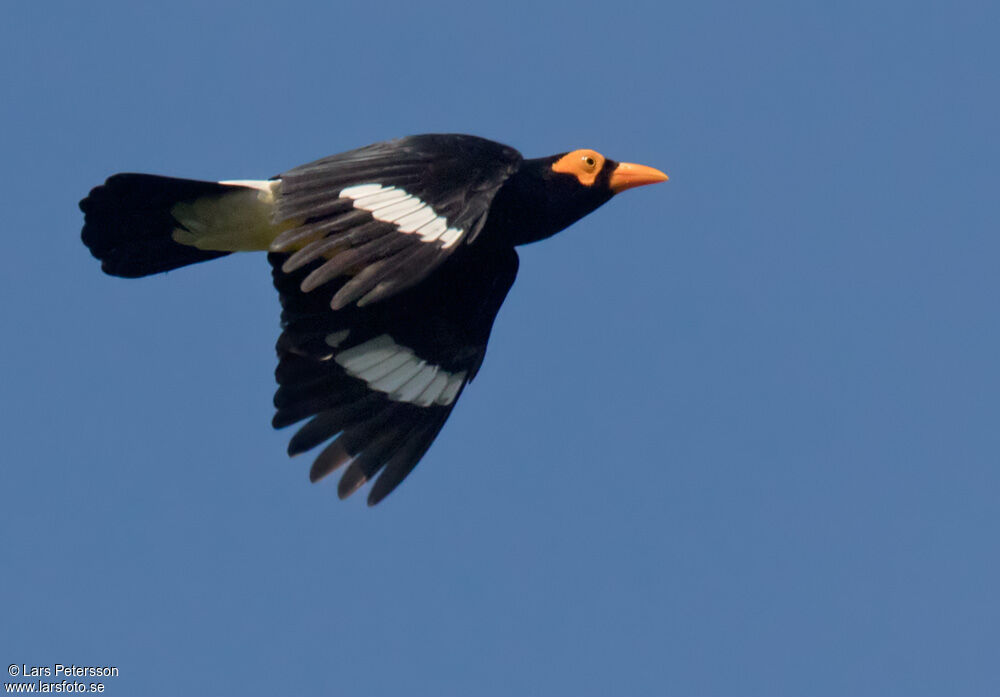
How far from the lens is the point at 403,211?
21.4 ft

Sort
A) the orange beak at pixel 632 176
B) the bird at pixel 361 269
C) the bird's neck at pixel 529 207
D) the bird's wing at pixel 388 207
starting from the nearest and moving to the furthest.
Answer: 1. the bird's wing at pixel 388 207
2. the bird at pixel 361 269
3. the bird's neck at pixel 529 207
4. the orange beak at pixel 632 176

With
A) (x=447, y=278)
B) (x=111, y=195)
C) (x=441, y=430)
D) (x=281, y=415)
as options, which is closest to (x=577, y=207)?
(x=447, y=278)

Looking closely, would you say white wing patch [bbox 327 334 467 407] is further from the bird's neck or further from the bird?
the bird's neck

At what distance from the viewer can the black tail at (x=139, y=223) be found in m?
7.21

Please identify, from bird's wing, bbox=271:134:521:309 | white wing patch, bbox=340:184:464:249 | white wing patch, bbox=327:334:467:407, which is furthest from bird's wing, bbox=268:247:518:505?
white wing patch, bbox=340:184:464:249

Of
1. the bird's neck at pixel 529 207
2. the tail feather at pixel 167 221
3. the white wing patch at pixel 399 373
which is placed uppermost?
the tail feather at pixel 167 221

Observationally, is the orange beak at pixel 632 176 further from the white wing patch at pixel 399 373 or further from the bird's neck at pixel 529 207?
the white wing patch at pixel 399 373

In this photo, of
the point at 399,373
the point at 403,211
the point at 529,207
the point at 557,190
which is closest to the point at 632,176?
the point at 557,190

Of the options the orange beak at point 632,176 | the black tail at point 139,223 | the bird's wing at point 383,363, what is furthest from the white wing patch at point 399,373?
the orange beak at point 632,176

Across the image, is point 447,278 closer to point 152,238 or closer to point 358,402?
point 358,402

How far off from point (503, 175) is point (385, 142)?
65 centimetres

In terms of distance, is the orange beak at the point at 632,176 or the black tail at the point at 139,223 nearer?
the black tail at the point at 139,223

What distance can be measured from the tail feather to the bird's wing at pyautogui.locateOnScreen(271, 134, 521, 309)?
45 cm

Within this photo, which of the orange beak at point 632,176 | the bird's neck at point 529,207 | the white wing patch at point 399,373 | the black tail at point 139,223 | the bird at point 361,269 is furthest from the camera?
the orange beak at point 632,176
